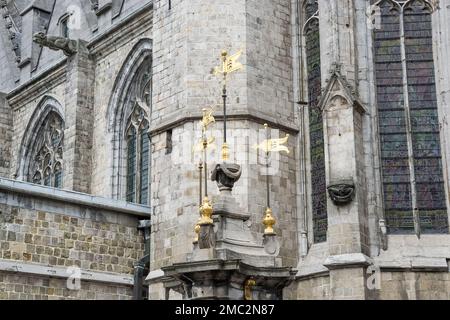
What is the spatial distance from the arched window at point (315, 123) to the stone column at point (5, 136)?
12021 mm

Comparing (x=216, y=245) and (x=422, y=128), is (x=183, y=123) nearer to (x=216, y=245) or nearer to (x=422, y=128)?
(x=422, y=128)

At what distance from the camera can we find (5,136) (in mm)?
26812

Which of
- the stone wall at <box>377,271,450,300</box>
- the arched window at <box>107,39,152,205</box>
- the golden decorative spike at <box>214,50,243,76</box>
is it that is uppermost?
the arched window at <box>107,39,152,205</box>

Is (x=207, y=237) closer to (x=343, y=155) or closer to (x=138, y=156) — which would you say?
(x=343, y=155)

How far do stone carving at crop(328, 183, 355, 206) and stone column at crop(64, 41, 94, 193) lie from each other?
854cm

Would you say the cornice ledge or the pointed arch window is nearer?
the cornice ledge

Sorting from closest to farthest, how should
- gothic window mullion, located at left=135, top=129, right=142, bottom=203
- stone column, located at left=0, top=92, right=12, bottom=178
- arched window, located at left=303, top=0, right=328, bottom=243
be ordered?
arched window, located at left=303, top=0, right=328, bottom=243, gothic window mullion, located at left=135, top=129, right=142, bottom=203, stone column, located at left=0, top=92, right=12, bottom=178

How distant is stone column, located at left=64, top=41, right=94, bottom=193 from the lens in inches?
882

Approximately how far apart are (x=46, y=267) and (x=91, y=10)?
10.7 metres

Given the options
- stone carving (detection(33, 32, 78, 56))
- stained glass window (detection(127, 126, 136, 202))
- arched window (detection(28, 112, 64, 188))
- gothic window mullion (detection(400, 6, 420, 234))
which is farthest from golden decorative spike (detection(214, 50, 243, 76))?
arched window (detection(28, 112, 64, 188))

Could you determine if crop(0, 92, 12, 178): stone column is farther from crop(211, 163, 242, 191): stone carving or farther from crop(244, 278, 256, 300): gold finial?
crop(244, 278, 256, 300): gold finial

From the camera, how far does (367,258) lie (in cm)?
1520

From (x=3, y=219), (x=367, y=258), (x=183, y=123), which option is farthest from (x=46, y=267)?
(x=367, y=258)

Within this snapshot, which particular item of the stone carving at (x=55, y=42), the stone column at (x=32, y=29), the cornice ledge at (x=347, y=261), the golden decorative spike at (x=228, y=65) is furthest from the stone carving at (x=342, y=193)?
the stone column at (x=32, y=29)
